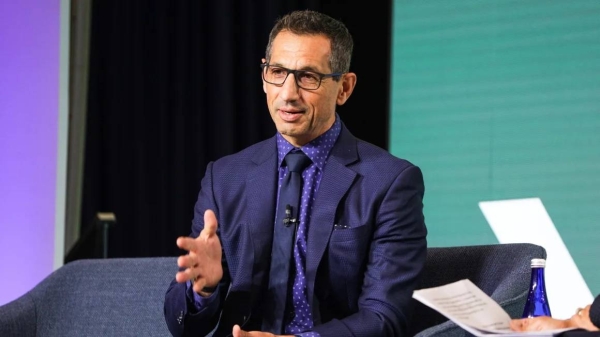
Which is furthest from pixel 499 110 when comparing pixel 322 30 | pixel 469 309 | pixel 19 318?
pixel 469 309

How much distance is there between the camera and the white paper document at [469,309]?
69.1 inches

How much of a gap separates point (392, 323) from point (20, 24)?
3175 mm

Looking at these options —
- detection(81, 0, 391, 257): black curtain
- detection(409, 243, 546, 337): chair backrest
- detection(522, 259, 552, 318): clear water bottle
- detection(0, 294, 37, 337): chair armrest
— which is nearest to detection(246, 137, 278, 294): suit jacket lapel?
detection(409, 243, 546, 337): chair backrest

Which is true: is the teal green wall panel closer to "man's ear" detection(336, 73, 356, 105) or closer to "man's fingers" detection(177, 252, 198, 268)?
"man's ear" detection(336, 73, 356, 105)

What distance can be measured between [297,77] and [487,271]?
705mm

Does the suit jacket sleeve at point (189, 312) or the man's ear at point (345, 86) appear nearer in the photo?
the suit jacket sleeve at point (189, 312)

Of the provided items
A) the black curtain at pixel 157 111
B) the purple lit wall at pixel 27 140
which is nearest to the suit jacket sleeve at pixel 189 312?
the black curtain at pixel 157 111

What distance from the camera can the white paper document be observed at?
69.1 inches

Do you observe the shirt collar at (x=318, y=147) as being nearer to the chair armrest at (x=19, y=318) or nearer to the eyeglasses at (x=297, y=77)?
the eyeglasses at (x=297, y=77)

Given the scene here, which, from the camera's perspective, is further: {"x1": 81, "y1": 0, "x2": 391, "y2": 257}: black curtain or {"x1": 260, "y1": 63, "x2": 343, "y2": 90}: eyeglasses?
{"x1": 81, "y1": 0, "x2": 391, "y2": 257}: black curtain

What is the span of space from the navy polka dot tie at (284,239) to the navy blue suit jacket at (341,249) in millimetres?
25

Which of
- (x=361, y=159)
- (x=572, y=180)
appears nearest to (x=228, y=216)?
(x=361, y=159)

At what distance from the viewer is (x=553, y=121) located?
3.85 metres

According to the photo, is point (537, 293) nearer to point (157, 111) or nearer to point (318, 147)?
point (318, 147)
